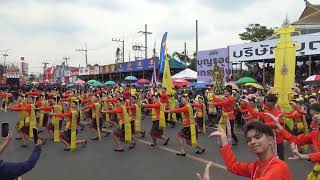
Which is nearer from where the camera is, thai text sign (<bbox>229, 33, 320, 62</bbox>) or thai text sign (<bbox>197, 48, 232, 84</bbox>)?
thai text sign (<bbox>229, 33, 320, 62</bbox>)

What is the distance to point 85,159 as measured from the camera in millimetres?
10641

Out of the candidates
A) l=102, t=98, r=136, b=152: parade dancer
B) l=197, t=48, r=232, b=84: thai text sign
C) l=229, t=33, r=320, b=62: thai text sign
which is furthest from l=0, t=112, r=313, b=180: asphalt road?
l=197, t=48, r=232, b=84: thai text sign

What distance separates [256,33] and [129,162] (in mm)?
35875

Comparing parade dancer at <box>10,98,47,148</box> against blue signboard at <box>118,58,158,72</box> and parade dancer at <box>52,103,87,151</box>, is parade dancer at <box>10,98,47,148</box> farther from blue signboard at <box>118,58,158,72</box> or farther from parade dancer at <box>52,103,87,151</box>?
blue signboard at <box>118,58,158,72</box>

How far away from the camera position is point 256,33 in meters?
43.5

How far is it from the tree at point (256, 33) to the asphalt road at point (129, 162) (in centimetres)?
3154

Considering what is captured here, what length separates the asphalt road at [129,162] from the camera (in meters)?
8.64

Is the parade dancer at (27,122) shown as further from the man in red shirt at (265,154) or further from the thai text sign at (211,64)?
the thai text sign at (211,64)

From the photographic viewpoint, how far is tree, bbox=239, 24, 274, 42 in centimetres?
4325

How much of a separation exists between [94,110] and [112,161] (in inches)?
176

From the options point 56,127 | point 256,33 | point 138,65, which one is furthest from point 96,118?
point 256,33

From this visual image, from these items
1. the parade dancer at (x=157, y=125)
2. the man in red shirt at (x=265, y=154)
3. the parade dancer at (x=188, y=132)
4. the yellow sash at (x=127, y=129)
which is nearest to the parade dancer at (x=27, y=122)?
the yellow sash at (x=127, y=129)

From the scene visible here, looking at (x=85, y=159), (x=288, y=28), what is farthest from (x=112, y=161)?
(x=288, y=28)

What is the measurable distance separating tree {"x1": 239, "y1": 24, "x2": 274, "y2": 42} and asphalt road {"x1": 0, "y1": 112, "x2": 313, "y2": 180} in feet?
103
